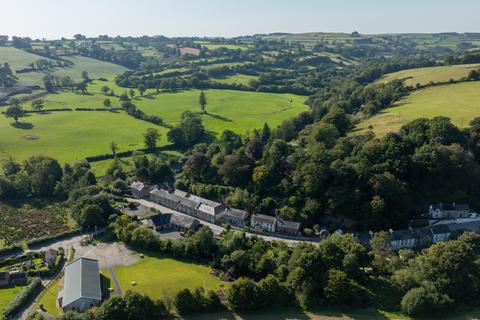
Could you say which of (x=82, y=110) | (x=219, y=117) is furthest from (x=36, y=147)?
(x=219, y=117)

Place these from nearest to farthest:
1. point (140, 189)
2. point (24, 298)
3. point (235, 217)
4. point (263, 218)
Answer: point (24, 298) < point (263, 218) < point (235, 217) < point (140, 189)

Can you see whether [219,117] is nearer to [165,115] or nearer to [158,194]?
[165,115]

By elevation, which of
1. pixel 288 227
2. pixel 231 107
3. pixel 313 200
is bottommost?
pixel 288 227

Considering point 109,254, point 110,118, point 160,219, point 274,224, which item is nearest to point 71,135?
point 110,118

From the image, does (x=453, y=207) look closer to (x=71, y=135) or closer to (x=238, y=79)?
(x=71, y=135)

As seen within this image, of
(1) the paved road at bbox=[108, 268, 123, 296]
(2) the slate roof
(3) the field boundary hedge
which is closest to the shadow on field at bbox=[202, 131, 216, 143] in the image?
(3) the field boundary hedge

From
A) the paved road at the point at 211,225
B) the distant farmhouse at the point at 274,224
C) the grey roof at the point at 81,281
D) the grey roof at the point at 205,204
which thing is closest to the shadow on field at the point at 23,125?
the paved road at the point at 211,225
